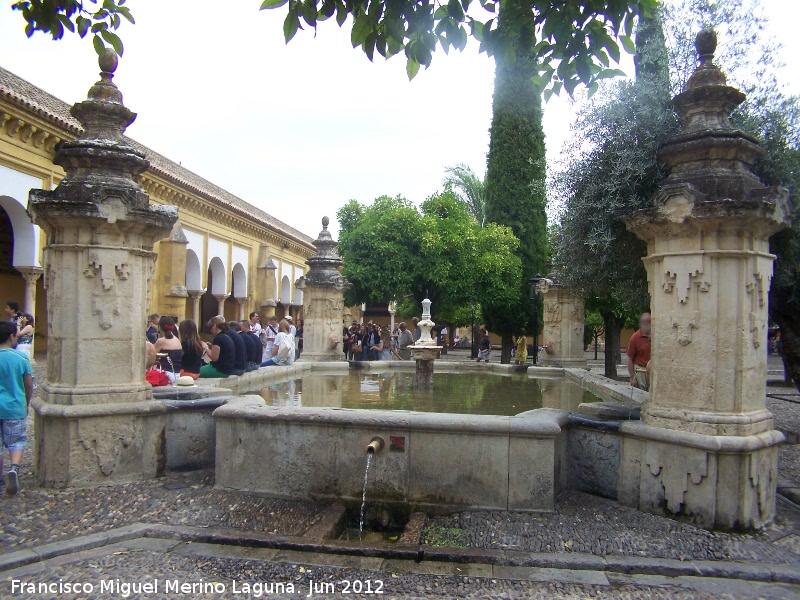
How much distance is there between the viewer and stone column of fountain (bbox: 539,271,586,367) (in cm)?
1273

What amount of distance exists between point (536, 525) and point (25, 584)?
3.38 meters

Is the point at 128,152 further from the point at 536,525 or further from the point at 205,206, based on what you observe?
the point at 205,206

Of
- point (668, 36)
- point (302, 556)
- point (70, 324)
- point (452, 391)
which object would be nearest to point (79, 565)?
point (302, 556)

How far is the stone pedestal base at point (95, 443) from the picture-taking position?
5367 millimetres

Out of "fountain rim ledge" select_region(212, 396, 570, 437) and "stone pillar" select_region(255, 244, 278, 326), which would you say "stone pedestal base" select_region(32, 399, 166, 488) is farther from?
"stone pillar" select_region(255, 244, 278, 326)

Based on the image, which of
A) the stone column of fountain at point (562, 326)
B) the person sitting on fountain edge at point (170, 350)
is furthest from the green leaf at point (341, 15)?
the stone column of fountain at point (562, 326)

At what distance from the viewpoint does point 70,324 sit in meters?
5.56

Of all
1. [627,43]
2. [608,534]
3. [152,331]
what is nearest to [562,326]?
[152,331]

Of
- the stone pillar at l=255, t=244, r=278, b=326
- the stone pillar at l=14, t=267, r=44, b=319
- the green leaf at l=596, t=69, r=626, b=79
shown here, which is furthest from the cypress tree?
the green leaf at l=596, t=69, r=626, b=79

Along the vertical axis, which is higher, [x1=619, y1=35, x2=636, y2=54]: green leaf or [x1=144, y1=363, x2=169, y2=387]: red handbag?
[x1=619, y1=35, x2=636, y2=54]: green leaf

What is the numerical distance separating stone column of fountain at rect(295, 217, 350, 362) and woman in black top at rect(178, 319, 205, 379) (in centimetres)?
540

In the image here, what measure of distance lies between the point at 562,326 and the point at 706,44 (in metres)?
8.17

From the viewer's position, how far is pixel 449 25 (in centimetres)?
432

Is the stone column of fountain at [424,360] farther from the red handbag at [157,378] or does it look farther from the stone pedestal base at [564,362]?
the stone pedestal base at [564,362]
